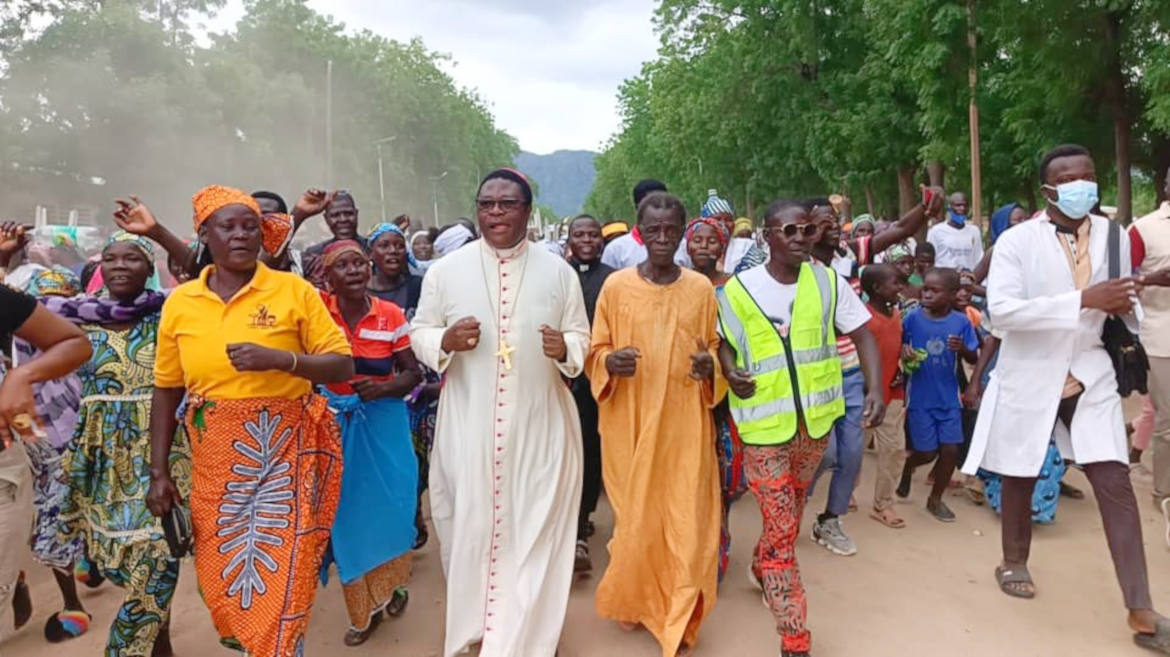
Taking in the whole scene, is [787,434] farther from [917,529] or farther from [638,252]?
[638,252]

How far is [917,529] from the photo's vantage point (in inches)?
201

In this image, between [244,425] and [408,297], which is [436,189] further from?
[244,425]

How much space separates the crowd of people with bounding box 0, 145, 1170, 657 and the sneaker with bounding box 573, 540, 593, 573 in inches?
31.0

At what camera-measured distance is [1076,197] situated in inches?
145

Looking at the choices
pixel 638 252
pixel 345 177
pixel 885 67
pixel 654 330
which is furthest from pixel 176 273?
pixel 345 177

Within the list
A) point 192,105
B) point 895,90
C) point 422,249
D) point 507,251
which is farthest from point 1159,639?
point 192,105

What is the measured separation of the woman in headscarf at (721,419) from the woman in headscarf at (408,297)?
5.46 feet

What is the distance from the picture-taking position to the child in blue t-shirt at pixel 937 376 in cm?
526

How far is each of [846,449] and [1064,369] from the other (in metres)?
1.21

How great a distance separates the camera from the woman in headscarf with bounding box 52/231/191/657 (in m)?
3.21

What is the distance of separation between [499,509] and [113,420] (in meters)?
1.65

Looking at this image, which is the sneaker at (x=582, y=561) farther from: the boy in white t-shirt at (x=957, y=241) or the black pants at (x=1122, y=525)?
the boy in white t-shirt at (x=957, y=241)

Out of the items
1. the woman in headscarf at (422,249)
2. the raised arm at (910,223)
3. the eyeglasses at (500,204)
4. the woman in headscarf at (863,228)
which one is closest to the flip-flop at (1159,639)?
the raised arm at (910,223)

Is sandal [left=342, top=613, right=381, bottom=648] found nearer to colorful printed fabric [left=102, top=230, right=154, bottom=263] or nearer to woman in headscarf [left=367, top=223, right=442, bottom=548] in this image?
woman in headscarf [left=367, top=223, right=442, bottom=548]
